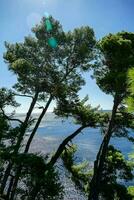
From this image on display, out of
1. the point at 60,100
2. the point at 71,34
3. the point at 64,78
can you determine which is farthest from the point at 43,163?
the point at 71,34

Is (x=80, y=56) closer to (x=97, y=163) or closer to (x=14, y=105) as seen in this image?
(x=14, y=105)

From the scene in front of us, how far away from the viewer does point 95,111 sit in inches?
1105

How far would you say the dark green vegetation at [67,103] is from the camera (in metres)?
23.7

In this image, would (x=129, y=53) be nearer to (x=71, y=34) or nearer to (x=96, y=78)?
(x=96, y=78)

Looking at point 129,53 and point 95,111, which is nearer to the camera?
point 129,53

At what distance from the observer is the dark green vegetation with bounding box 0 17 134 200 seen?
932 inches

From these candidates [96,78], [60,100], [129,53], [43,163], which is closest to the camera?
[43,163]

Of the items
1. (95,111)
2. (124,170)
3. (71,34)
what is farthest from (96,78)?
(124,170)

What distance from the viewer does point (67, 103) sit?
93.4 feet

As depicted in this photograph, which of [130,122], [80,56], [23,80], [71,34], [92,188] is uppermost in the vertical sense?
[71,34]

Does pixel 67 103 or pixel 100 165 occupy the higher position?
pixel 67 103

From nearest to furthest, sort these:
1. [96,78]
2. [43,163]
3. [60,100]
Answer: [43,163], [96,78], [60,100]

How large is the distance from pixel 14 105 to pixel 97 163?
7.86 m

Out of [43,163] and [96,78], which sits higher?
[96,78]
